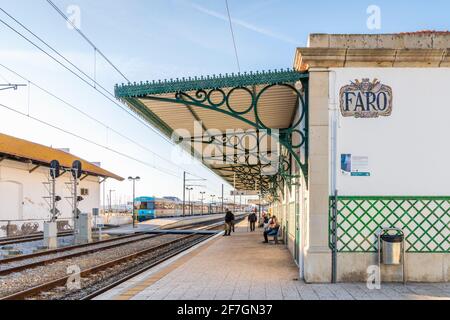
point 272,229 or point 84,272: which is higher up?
point 272,229

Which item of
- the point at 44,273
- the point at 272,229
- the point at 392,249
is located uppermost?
the point at 392,249

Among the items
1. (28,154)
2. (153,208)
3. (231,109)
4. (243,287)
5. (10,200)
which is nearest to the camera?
(243,287)

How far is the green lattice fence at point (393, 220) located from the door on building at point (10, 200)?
2576 centimetres

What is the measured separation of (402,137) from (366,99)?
1.00m

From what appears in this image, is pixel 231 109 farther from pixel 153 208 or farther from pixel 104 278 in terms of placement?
pixel 153 208

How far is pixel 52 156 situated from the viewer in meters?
35.4

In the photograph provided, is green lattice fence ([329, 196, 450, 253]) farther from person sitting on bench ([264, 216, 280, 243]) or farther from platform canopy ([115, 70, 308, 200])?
person sitting on bench ([264, 216, 280, 243])

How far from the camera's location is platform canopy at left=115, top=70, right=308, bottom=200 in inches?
361

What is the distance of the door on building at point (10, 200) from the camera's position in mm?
28656

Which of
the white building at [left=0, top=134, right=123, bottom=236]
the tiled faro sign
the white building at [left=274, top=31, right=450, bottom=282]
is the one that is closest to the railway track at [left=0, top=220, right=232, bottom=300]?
the white building at [left=274, top=31, right=450, bottom=282]

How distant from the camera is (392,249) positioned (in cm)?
823

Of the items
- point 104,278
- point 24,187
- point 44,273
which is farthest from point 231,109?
point 24,187
